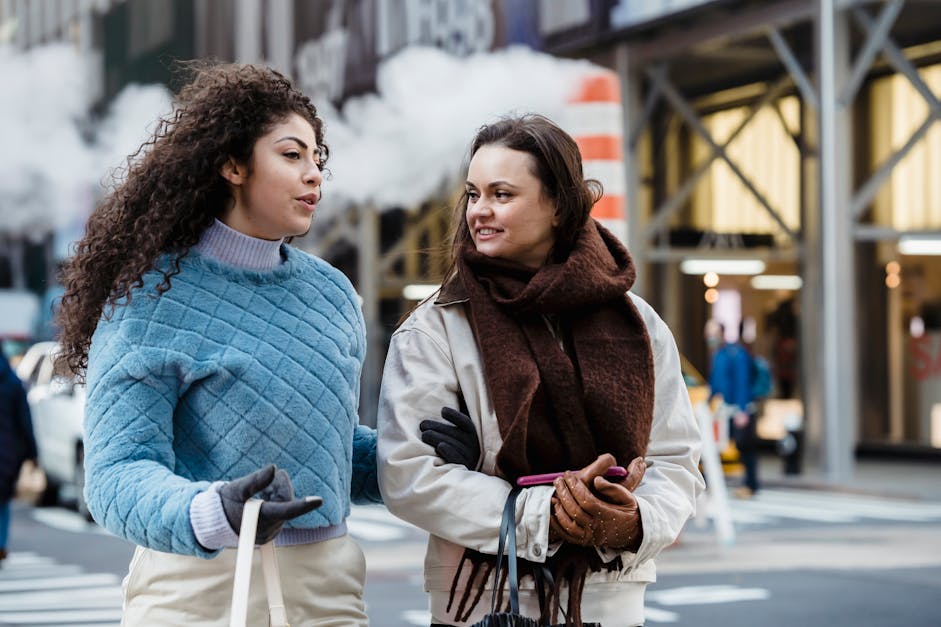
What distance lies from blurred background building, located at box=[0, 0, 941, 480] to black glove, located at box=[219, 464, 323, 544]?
13.1m

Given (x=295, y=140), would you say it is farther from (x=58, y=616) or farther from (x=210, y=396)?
(x=58, y=616)

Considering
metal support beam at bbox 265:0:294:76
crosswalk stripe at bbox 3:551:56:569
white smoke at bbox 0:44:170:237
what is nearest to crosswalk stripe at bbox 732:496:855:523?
crosswalk stripe at bbox 3:551:56:569

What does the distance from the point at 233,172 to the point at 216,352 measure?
1.44 ft

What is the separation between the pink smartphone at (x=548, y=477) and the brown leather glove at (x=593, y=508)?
0.08ft

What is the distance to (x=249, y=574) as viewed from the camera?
2932 millimetres

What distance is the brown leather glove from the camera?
308 cm

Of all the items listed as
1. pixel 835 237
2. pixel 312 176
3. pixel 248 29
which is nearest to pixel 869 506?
pixel 835 237

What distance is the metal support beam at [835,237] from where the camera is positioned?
16.9 m

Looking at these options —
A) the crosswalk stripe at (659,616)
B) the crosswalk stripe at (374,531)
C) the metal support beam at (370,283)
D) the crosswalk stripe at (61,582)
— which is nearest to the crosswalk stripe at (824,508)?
the crosswalk stripe at (374,531)

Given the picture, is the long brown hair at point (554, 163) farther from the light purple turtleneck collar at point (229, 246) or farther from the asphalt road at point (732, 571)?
the asphalt road at point (732, 571)

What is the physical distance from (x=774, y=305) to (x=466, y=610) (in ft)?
64.8

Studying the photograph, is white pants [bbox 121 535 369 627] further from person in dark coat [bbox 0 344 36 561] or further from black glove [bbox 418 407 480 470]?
person in dark coat [bbox 0 344 36 561]

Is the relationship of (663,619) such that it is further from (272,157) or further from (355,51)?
(355,51)

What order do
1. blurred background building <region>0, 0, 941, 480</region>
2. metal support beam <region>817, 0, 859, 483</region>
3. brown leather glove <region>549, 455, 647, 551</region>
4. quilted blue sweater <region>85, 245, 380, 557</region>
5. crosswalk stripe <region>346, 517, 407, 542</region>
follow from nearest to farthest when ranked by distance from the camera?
quilted blue sweater <region>85, 245, 380, 557</region>
brown leather glove <region>549, 455, 647, 551</region>
crosswalk stripe <region>346, 517, 407, 542</region>
metal support beam <region>817, 0, 859, 483</region>
blurred background building <region>0, 0, 941, 480</region>
